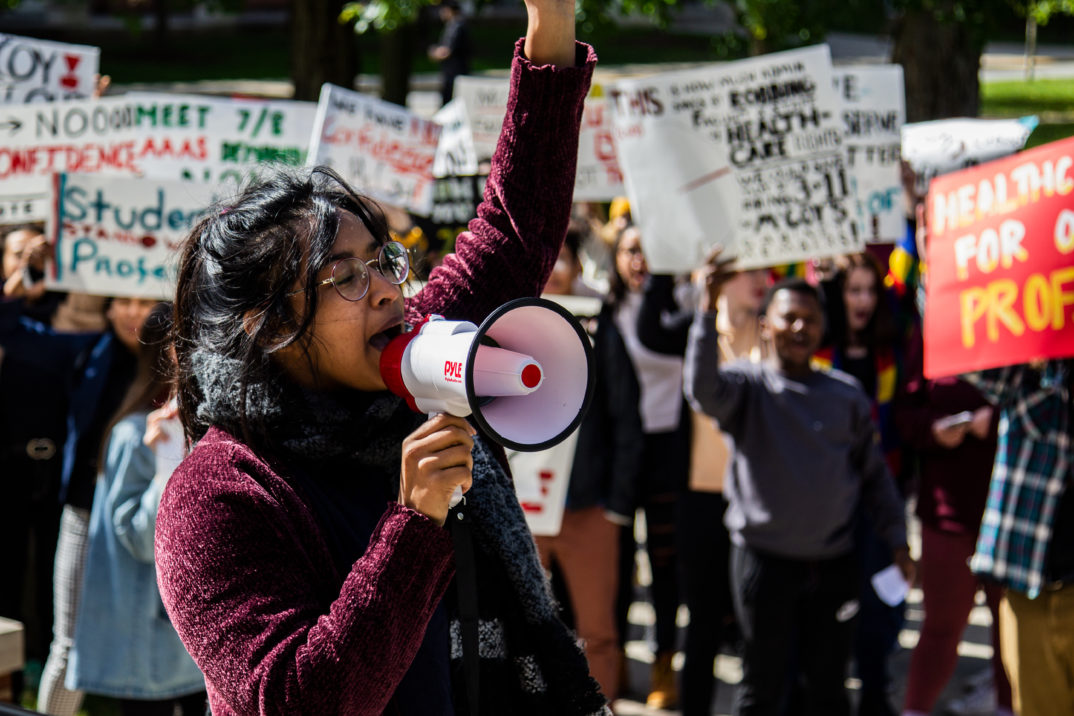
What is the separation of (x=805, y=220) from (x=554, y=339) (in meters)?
3.35

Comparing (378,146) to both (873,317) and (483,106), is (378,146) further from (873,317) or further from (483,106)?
(873,317)

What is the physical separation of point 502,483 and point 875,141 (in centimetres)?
390

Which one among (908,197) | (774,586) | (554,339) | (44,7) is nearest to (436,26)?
(44,7)

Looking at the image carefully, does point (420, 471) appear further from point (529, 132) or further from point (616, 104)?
point (616, 104)

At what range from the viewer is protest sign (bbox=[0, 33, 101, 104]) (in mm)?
5273

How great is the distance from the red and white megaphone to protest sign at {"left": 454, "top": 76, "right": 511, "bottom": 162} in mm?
4827

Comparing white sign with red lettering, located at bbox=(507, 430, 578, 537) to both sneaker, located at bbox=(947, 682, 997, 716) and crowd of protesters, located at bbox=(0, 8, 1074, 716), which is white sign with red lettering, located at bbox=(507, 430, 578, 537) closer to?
crowd of protesters, located at bbox=(0, 8, 1074, 716)

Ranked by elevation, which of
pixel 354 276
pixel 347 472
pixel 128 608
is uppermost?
pixel 354 276

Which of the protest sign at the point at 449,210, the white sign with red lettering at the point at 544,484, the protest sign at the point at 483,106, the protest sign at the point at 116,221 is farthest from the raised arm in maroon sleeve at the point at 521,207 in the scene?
the protest sign at the point at 483,106

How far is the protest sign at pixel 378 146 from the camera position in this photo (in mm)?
5176

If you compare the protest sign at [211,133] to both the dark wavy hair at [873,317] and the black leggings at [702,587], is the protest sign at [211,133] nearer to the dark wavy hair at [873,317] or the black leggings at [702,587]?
the black leggings at [702,587]

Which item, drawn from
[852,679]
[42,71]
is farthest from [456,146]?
[852,679]

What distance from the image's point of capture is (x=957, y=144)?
18.0 ft

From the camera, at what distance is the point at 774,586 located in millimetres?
4109
